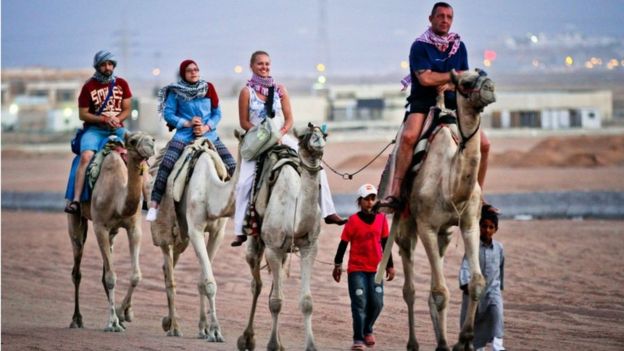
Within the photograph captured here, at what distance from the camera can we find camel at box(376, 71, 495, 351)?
14508mm

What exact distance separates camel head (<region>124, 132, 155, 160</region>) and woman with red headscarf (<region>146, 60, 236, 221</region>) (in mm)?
315

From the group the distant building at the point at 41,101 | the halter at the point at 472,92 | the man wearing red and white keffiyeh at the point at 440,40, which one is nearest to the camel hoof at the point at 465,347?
the halter at the point at 472,92

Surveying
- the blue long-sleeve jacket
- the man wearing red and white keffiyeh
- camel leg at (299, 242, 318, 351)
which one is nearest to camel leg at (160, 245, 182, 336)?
the blue long-sleeve jacket

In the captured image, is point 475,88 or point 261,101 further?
point 261,101

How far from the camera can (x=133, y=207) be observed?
18719 mm

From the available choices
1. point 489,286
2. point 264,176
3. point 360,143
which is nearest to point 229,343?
point 264,176

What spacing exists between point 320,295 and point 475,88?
768 centimetres

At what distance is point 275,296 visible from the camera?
15703 mm

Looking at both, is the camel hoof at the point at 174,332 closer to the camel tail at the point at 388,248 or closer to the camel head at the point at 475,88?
the camel tail at the point at 388,248

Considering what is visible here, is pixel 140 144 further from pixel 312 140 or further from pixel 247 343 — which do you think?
pixel 312 140

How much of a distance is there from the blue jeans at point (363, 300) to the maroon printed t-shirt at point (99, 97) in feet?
16.6

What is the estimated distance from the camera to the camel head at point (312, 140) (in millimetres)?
15047

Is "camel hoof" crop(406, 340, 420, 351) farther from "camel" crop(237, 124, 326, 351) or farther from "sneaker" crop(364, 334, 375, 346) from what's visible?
"camel" crop(237, 124, 326, 351)

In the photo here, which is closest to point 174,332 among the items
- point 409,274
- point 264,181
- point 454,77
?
point 264,181
